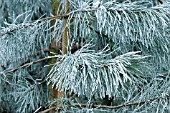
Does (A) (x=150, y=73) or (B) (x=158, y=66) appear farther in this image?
(B) (x=158, y=66)

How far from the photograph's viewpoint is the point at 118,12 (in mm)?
1400

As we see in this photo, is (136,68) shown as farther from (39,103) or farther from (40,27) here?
(39,103)

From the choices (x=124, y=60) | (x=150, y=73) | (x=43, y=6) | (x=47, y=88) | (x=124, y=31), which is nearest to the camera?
(x=124, y=60)

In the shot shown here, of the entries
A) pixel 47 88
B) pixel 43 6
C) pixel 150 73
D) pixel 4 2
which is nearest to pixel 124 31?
pixel 150 73

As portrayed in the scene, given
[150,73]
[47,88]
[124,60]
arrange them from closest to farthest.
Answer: [124,60] → [150,73] → [47,88]

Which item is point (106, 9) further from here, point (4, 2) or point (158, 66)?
point (4, 2)

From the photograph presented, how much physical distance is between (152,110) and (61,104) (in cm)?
37

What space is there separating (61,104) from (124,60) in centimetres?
35

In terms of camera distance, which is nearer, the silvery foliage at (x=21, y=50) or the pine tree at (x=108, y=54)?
the pine tree at (x=108, y=54)

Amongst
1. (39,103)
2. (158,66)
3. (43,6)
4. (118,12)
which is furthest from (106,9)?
(43,6)

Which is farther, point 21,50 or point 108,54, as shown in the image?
point 21,50

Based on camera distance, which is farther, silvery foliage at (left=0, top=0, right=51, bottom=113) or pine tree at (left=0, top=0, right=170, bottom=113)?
silvery foliage at (left=0, top=0, right=51, bottom=113)

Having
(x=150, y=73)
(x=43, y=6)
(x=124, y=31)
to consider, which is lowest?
(x=150, y=73)

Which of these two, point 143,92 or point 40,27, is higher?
point 40,27
